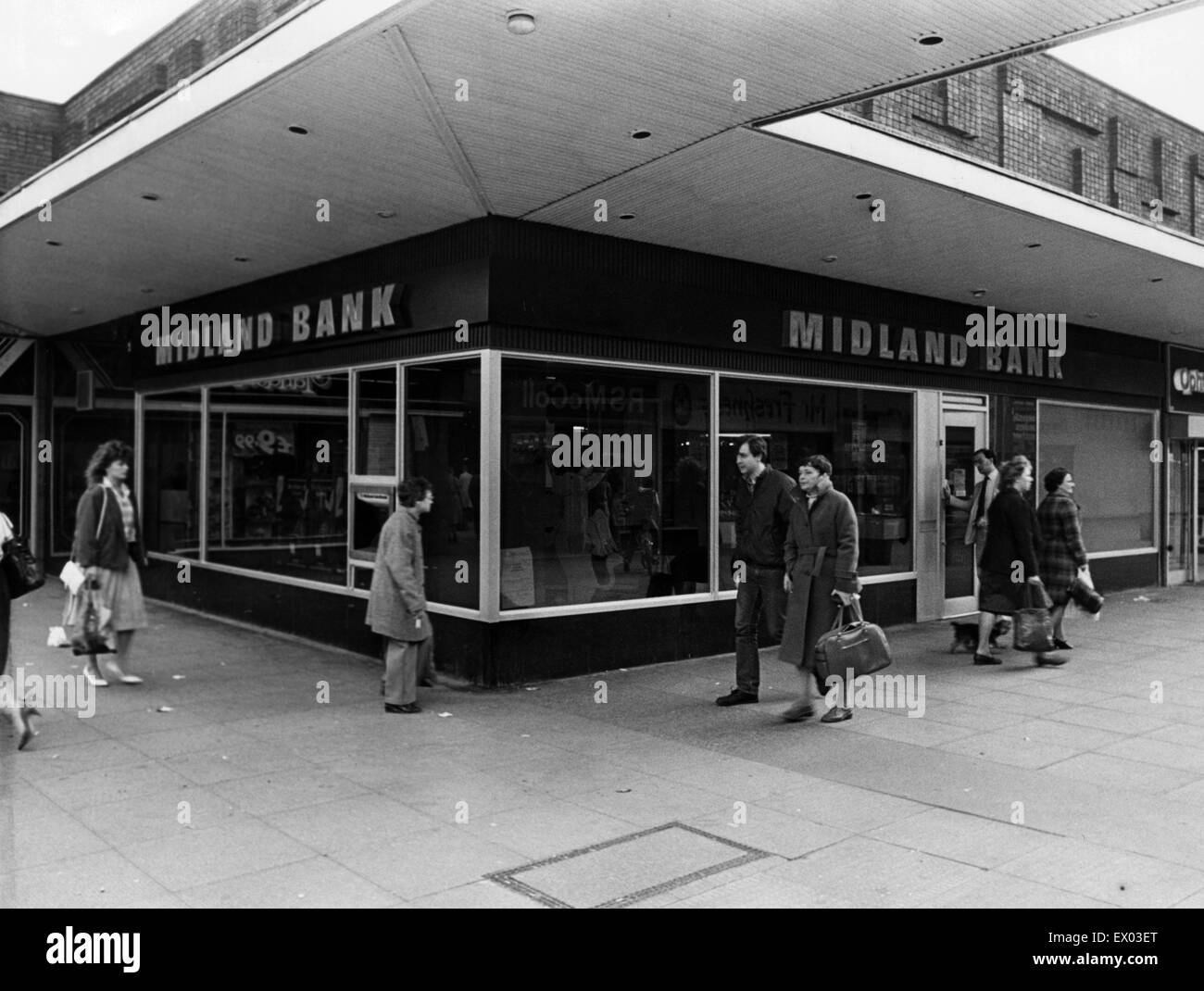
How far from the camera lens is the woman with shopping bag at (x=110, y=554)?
28.0 feet

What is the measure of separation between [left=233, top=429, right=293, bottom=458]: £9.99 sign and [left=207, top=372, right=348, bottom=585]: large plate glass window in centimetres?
1

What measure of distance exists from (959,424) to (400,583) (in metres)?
7.87

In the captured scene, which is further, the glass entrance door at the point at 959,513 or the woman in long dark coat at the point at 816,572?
the glass entrance door at the point at 959,513

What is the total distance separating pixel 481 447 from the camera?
8.71m

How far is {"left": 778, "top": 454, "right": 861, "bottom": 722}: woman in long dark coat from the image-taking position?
7.52 meters

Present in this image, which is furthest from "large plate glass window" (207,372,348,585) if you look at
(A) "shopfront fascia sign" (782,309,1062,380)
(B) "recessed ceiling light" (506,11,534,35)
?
(B) "recessed ceiling light" (506,11,534,35)

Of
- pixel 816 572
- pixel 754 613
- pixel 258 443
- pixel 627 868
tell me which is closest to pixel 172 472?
pixel 258 443

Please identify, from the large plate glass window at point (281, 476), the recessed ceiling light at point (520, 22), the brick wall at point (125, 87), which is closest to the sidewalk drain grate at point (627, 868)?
the recessed ceiling light at point (520, 22)

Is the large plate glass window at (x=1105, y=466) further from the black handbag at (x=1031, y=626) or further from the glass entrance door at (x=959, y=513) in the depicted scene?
the black handbag at (x=1031, y=626)

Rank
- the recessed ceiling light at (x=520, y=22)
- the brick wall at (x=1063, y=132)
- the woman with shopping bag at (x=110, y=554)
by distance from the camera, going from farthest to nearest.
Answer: the brick wall at (x=1063, y=132) → the woman with shopping bag at (x=110, y=554) → the recessed ceiling light at (x=520, y=22)

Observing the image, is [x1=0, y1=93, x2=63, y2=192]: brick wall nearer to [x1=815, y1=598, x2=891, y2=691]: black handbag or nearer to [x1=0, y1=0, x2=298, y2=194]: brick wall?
[x1=0, y1=0, x2=298, y2=194]: brick wall

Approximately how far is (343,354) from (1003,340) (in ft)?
27.0

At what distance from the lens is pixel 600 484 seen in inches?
380

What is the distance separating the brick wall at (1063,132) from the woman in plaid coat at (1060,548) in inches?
138
